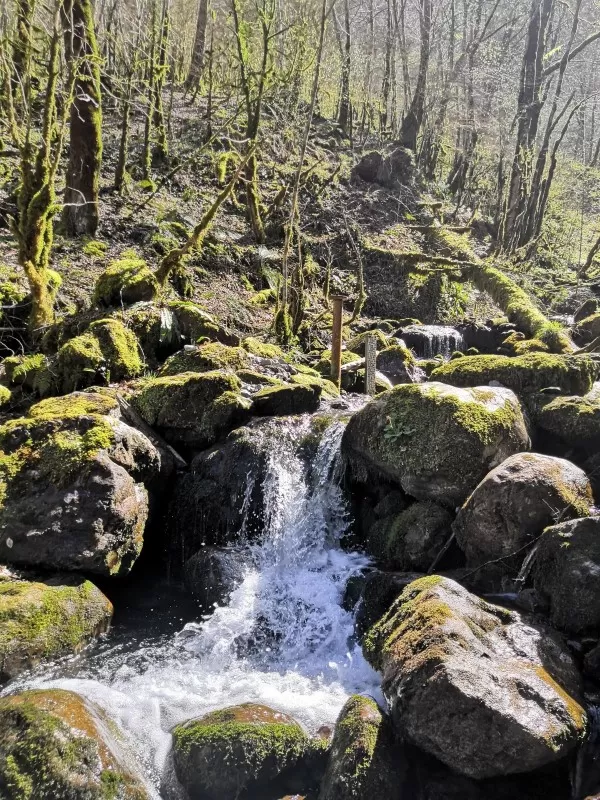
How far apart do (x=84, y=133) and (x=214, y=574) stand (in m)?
8.34

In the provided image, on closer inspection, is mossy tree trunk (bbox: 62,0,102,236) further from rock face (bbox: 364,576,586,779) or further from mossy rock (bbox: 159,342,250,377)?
rock face (bbox: 364,576,586,779)

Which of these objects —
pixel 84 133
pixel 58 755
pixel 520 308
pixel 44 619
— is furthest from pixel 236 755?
pixel 84 133

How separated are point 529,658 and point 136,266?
748 cm

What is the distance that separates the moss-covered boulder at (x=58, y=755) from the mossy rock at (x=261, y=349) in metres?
6.08

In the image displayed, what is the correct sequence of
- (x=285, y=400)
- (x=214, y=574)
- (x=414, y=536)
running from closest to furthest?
(x=414, y=536)
(x=214, y=574)
(x=285, y=400)

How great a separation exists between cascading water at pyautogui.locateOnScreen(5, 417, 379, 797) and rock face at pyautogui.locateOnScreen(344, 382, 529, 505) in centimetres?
85

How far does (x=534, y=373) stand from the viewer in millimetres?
6914

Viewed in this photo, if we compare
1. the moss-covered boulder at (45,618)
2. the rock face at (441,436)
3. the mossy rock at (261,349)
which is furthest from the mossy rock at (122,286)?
the moss-covered boulder at (45,618)

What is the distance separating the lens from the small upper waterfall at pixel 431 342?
1187 cm

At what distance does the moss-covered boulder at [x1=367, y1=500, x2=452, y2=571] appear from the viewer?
5449 millimetres

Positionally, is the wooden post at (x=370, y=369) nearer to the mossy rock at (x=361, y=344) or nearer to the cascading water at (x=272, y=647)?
the cascading water at (x=272, y=647)

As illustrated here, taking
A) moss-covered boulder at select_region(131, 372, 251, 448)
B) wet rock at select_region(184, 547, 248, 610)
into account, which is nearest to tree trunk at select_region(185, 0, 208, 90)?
moss-covered boulder at select_region(131, 372, 251, 448)

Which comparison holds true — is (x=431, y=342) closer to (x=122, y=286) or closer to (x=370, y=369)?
(x=370, y=369)

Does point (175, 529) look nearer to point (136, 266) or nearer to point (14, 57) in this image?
point (136, 266)
